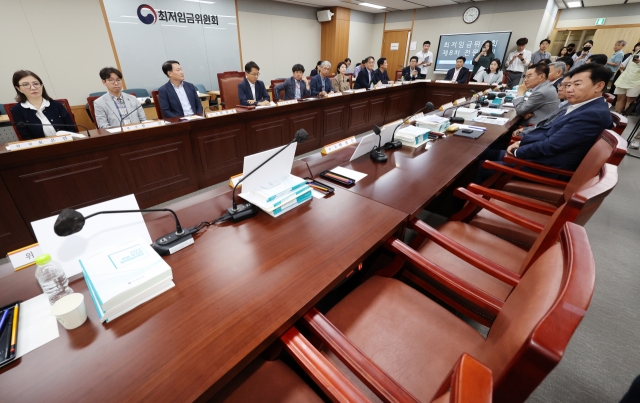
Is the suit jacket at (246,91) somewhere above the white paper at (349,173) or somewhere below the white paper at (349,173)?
above

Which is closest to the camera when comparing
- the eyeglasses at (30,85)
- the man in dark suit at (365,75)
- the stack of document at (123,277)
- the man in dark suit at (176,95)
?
the stack of document at (123,277)

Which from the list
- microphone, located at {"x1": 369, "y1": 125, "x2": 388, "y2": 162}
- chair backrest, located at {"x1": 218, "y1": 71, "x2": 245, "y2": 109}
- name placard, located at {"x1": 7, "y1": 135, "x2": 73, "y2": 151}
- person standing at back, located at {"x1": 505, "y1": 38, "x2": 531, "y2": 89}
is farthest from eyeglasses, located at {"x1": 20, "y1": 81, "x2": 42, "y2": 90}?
person standing at back, located at {"x1": 505, "y1": 38, "x2": 531, "y2": 89}

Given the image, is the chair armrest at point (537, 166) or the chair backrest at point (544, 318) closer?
the chair backrest at point (544, 318)

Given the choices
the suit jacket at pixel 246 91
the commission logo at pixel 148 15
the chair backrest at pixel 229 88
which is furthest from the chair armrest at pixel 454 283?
the commission logo at pixel 148 15

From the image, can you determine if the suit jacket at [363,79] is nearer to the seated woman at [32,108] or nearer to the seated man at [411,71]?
the seated man at [411,71]

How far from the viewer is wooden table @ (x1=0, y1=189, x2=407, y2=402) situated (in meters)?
0.58

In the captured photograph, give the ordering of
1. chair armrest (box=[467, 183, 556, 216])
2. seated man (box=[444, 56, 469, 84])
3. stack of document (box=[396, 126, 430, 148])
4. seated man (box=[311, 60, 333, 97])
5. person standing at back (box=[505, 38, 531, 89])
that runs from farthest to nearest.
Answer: person standing at back (box=[505, 38, 531, 89]) → seated man (box=[444, 56, 469, 84]) → seated man (box=[311, 60, 333, 97]) → stack of document (box=[396, 126, 430, 148]) → chair armrest (box=[467, 183, 556, 216])

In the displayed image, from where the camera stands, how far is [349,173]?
1.59 metres

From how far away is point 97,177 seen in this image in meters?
2.23

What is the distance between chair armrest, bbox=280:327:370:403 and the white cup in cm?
51

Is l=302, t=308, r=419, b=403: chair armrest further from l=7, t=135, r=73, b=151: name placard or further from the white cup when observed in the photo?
l=7, t=135, r=73, b=151: name placard

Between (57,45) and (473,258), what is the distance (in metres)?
6.22

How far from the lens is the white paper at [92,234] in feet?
2.51

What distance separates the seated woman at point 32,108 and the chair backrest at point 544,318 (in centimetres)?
328
